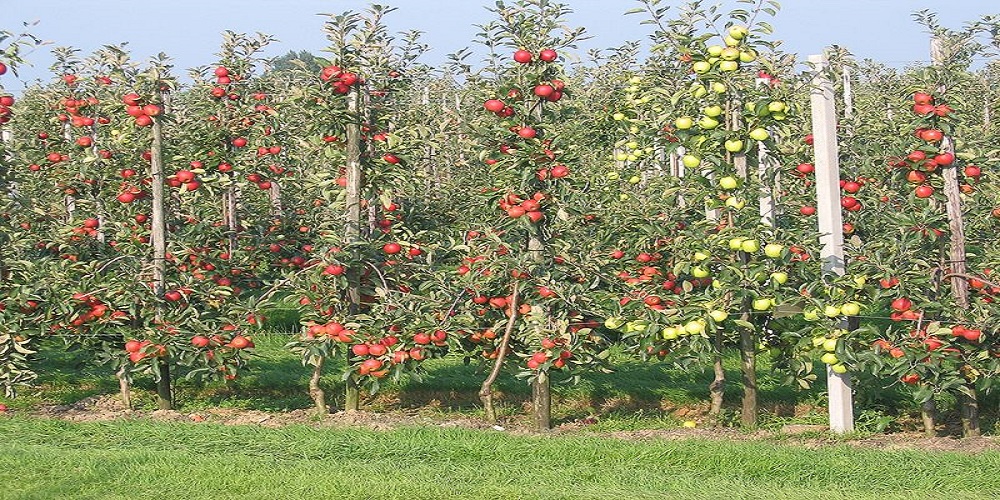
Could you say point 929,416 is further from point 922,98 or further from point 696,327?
point 922,98

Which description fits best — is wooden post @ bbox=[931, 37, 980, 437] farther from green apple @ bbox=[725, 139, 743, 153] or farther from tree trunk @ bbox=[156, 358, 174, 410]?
tree trunk @ bbox=[156, 358, 174, 410]

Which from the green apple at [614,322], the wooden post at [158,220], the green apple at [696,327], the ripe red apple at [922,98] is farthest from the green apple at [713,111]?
the wooden post at [158,220]

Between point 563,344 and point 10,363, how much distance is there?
3678 millimetres

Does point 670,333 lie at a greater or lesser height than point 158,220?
lesser

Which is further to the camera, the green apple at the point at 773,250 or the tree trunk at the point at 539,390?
the tree trunk at the point at 539,390

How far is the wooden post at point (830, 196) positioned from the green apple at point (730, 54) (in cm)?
53

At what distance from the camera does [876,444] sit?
21.5ft

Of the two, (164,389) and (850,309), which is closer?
(850,309)

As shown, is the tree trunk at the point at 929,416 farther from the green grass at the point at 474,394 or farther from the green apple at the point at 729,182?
the green apple at the point at 729,182

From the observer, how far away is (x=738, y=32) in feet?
22.2

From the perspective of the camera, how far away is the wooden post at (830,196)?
6809 mm

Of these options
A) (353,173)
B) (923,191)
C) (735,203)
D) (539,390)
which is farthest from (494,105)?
(923,191)

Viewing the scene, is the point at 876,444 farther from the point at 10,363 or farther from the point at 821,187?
the point at 10,363

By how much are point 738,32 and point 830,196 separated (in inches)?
47.6
